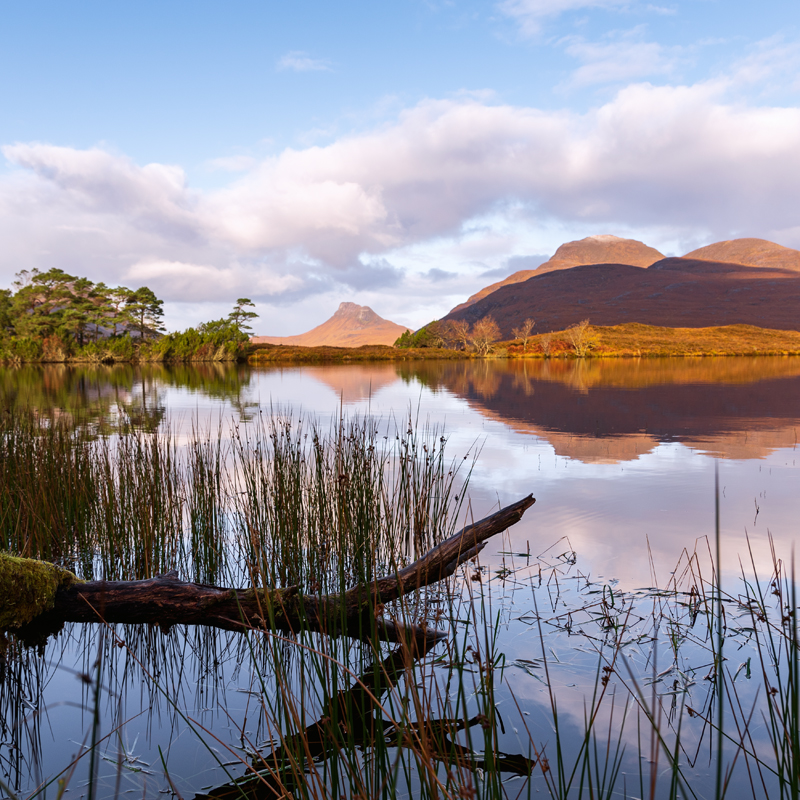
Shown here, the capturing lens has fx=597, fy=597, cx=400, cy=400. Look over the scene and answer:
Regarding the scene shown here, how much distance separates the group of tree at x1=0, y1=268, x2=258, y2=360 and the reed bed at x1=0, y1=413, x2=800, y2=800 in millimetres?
43864

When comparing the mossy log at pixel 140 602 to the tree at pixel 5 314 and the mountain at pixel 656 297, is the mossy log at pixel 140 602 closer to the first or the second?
the tree at pixel 5 314

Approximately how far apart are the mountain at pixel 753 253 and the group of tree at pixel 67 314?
120m

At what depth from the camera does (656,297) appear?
102 meters

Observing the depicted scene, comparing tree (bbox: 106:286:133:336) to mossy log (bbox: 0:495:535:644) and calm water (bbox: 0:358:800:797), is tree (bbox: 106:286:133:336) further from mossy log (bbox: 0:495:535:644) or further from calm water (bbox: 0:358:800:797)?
mossy log (bbox: 0:495:535:644)

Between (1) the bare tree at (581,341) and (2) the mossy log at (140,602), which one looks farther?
(1) the bare tree at (581,341)

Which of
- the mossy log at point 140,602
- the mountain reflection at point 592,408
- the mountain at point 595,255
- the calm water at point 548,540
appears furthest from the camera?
the mountain at point 595,255

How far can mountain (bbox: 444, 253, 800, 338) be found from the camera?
91688 mm

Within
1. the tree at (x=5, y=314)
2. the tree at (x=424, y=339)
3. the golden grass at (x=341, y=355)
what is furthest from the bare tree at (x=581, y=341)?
the tree at (x=5, y=314)

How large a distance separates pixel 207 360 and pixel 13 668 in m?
46.3

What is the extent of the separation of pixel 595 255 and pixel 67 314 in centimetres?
16618

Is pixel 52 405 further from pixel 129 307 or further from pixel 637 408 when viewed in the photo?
pixel 129 307

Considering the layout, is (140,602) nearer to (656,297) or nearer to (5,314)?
(5,314)

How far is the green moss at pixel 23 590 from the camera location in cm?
217

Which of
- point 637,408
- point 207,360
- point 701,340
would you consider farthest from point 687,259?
point 637,408
